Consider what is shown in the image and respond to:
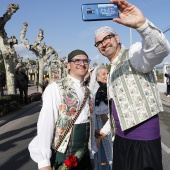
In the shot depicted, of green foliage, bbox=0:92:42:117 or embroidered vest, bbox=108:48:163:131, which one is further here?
green foliage, bbox=0:92:42:117

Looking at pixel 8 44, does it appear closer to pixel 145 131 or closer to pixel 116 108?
pixel 116 108

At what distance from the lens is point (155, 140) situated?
2.10 m

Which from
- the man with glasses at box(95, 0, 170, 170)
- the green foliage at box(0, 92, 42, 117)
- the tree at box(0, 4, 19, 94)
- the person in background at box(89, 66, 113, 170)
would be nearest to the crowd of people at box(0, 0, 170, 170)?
the man with glasses at box(95, 0, 170, 170)

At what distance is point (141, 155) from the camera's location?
6.75 feet

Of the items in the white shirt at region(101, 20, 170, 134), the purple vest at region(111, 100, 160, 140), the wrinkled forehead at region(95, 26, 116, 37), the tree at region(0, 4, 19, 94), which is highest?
the tree at region(0, 4, 19, 94)

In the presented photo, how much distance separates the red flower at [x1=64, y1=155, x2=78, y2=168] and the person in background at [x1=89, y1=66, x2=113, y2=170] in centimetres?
142

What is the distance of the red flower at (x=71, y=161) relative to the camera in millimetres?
2249

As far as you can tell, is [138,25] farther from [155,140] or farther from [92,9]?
[155,140]

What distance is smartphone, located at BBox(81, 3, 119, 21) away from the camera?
1725 millimetres

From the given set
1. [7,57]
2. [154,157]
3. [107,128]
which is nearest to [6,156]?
[107,128]

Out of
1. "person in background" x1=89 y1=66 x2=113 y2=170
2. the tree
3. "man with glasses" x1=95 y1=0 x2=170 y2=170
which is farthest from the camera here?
the tree

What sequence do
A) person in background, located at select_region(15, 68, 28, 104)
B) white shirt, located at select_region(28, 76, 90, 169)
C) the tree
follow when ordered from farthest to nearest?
person in background, located at select_region(15, 68, 28, 104) < the tree < white shirt, located at select_region(28, 76, 90, 169)

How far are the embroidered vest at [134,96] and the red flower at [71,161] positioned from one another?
1.74 feet

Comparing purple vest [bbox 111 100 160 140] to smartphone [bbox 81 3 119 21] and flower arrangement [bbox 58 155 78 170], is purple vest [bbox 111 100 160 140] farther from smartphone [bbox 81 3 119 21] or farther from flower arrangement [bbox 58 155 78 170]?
smartphone [bbox 81 3 119 21]
